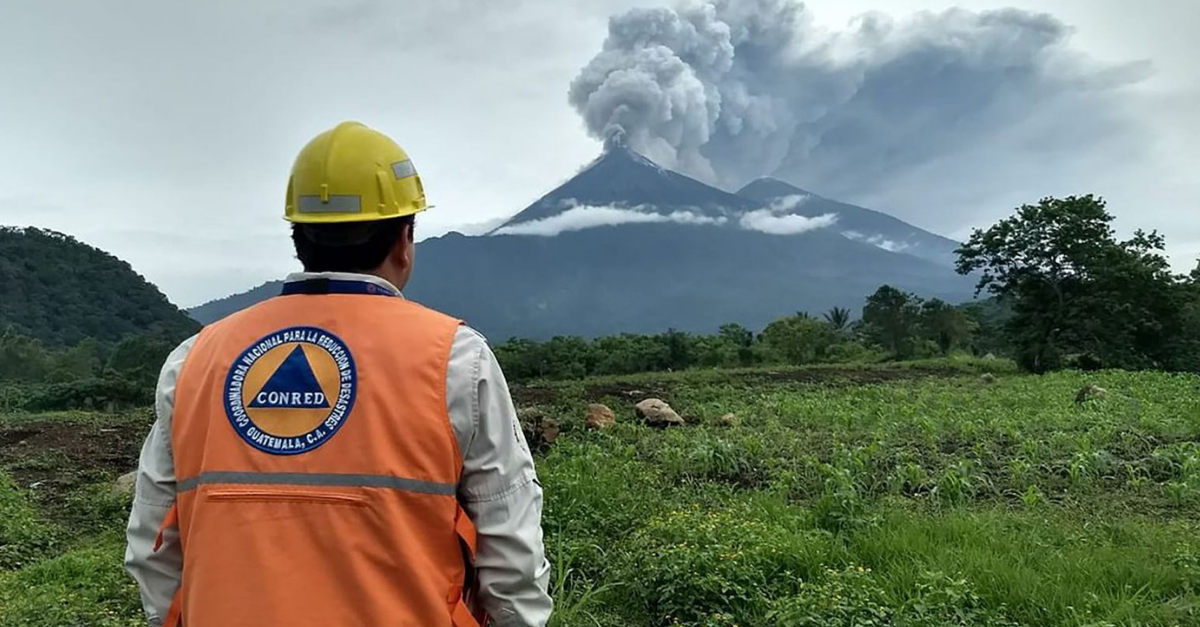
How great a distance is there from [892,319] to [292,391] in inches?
1172

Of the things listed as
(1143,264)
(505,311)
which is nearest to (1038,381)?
(1143,264)

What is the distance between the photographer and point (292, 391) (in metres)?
1.28

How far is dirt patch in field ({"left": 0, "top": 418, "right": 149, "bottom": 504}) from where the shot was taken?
287 inches

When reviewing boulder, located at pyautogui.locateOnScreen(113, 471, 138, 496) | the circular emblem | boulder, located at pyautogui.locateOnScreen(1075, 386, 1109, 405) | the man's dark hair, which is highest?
the man's dark hair

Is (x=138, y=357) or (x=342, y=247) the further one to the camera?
(x=138, y=357)

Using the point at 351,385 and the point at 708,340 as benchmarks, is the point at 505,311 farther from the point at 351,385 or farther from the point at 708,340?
the point at 351,385

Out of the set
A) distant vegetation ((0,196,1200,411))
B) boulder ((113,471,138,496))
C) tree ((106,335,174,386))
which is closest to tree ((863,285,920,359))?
distant vegetation ((0,196,1200,411))

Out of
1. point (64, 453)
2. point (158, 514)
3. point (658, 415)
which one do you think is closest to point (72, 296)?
point (64, 453)

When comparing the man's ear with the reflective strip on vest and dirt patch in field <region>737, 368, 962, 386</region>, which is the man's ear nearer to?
the reflective strip on vest

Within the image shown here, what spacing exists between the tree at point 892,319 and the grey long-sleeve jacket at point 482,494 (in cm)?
2753

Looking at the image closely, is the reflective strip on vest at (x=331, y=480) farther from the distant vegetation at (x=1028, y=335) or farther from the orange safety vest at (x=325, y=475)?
the distant vegetation at (x=1028, y=335)

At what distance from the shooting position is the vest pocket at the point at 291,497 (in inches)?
48.1

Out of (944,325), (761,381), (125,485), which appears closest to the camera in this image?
(125,485)

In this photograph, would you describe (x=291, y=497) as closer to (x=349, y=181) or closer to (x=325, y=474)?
(x=325, y=474)
